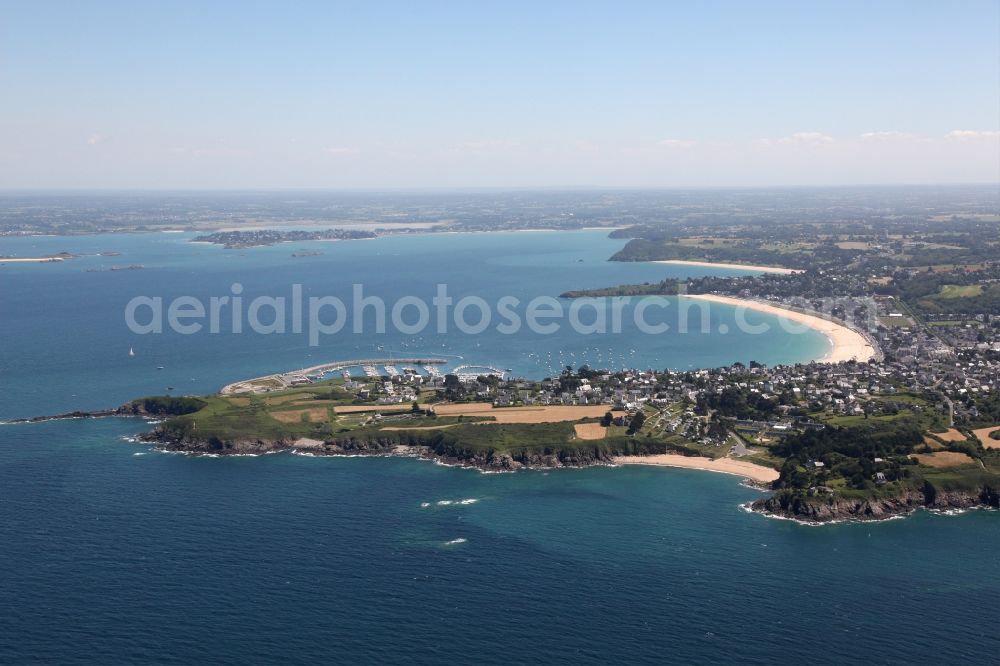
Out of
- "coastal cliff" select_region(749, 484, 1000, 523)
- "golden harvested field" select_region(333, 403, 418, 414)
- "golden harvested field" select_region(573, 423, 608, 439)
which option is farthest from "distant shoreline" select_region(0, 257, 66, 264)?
"coastal cliff" select_region(749, 484, 1000, 523)

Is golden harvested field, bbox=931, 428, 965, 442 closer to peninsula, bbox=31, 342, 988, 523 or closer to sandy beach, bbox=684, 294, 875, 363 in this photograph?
peninsula, bbox=31, 342, 988, 523

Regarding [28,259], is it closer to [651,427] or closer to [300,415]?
[300,415]

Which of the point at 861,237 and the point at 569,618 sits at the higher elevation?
the point at 861,237

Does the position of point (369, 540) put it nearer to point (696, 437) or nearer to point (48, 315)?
point (696, 437)

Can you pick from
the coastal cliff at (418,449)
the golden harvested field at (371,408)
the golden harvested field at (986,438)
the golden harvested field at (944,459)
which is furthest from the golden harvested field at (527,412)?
the golden harvested field at (986,438)

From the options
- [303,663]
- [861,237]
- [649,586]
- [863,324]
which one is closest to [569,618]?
[649,586]
